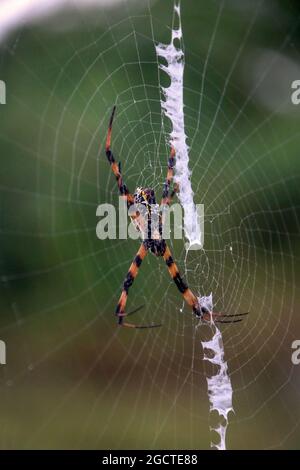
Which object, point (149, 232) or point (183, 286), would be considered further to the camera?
point (183, 286)

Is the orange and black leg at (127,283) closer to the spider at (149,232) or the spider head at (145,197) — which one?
the spider at (149,232)

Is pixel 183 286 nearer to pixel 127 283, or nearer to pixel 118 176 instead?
pixel 127 283

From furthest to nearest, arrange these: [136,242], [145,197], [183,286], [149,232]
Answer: [136,242] < [183,286] < [149,232] < [145,197]

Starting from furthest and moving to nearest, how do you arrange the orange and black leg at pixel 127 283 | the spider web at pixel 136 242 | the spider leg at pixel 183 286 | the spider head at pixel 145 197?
the spider web at pixel 136 242
the spider leg at pixel 183 286
the orange and black leg at pixel 127 283
the spider head at pixel 145 197

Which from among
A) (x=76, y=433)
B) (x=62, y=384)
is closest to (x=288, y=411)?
(x=76, y=433)

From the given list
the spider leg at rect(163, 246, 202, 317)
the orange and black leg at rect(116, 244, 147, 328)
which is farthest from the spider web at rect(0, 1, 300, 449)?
the orange and black leg at rect(116, 244, 147, 328)

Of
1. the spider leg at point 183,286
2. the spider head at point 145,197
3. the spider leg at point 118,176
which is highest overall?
the spider leg at point 118,176

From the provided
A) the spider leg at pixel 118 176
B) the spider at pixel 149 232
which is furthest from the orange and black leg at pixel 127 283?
the spider leg at pixel 118 176

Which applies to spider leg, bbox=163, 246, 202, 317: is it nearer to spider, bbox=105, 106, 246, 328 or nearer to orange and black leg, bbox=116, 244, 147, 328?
spider, bbox=105, 106, 246, 328

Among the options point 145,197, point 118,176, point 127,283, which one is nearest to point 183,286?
point 127,283
